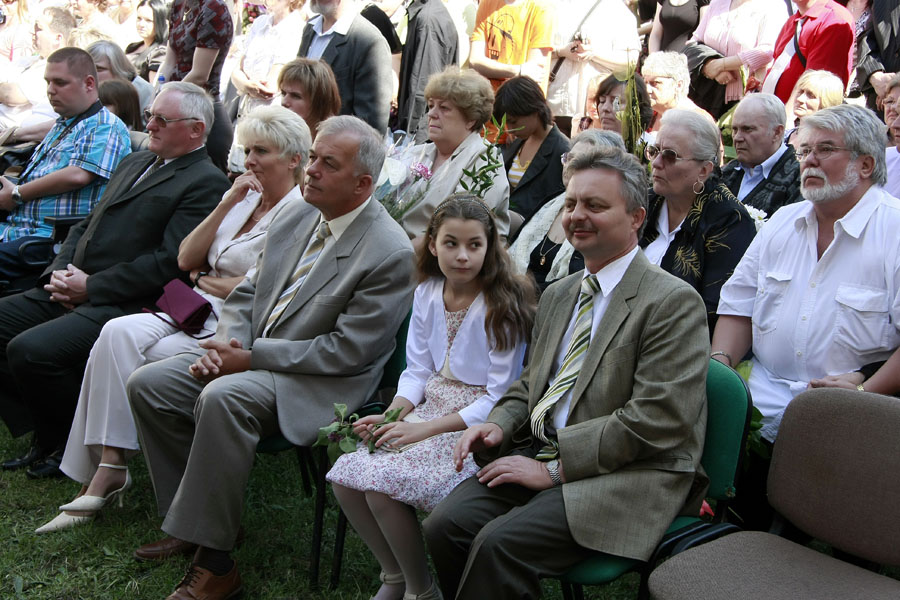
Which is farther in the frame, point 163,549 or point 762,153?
point 762,153

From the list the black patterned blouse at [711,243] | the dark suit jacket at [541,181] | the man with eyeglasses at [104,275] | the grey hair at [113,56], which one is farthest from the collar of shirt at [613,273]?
the grey hair at [113,56]

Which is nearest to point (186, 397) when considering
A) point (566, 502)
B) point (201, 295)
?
point (201, 295)

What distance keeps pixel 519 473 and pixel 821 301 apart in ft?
4.63

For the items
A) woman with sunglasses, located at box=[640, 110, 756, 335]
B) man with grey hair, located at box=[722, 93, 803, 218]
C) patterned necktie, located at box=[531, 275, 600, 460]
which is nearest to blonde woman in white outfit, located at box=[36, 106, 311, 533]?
woman with sunglasses, located at box=[640, 110, 756, 335]

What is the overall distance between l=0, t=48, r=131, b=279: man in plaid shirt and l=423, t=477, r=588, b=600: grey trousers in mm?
3816

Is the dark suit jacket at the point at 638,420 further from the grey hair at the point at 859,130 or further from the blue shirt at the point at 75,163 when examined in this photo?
the blue shirt at the point at 75,163

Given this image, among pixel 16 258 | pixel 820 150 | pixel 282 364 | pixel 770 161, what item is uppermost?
pixel 820 150

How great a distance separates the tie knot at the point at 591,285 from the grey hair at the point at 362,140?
1319 millimetres

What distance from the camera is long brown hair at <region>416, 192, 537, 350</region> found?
3361mm

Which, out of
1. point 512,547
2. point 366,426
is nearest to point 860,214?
point 512,547

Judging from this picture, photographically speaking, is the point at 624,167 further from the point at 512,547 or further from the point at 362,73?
the point at 362,73

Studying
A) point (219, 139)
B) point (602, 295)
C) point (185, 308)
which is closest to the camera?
point (602, 295)

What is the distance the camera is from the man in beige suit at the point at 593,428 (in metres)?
2.63

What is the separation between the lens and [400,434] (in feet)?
10.6
